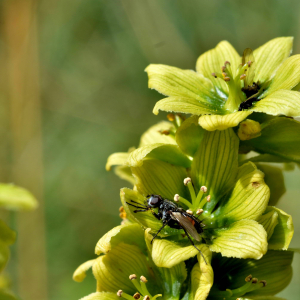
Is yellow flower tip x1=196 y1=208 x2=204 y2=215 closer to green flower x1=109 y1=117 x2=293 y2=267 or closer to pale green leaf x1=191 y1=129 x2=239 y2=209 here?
green flower x1=109 y1=117 x2=293 y2=267

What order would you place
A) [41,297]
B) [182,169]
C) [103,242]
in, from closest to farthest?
[103,242] < [182,169] < [41,297]

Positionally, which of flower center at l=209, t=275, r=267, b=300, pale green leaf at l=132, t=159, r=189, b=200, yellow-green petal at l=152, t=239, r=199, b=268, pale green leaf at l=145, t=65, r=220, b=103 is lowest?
flower center at l=209, t=275, r=267, b=300

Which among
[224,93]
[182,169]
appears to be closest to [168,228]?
[182,169]

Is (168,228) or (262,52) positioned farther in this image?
(262,52)

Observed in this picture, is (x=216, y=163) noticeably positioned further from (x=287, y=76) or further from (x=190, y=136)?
A: (x=287, y=76)

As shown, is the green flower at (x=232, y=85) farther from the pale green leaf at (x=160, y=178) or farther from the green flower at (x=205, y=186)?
the pale green leaf at (x=160, y=178)

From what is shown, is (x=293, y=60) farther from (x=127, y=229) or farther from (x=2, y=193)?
(x=2, y=193)

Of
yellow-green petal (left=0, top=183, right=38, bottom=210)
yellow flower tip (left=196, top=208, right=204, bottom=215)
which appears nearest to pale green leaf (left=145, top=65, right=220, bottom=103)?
yellow flower tip (left=196, top=208, right=204, bottom=215)
